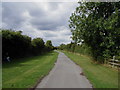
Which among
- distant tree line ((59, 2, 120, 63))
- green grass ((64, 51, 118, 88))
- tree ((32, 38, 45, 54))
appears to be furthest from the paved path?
tree ((32, 38, 45, 54))

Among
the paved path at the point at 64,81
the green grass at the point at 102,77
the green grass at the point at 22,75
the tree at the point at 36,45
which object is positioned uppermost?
the tree at the point at 36,45

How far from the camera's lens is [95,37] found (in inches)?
817

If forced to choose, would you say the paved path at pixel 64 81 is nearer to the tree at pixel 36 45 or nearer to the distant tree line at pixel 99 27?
the distant tree line at pixel 99 27

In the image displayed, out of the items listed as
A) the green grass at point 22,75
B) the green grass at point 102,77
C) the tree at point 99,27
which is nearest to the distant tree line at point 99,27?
the tree at point 99,27

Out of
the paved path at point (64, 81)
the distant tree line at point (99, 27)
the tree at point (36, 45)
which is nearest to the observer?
the paved path at point (64, 81)

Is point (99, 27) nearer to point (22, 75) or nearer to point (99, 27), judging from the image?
point (99, 27)

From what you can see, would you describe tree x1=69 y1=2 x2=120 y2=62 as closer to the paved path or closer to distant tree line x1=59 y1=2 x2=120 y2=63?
distant tree line x1=59 y1=2 x2=120 y2=63

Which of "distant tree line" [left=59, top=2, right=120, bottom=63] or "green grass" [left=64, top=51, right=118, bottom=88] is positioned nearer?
"green grass" [left=64, top=51, right=118, bottom=88]

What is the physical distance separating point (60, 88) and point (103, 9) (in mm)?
15425

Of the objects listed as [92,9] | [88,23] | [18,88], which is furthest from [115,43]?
[18,88]

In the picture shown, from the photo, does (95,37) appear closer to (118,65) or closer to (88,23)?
(88,23)

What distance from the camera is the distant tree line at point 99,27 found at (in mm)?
17469

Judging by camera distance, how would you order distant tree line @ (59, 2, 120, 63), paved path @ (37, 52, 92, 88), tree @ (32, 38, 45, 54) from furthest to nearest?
1. tree @ (32, 38, 45, 54)
2. distant tree line @ (59, 2, 120, 63)
3. paved path @ (37, 52, 92, 88)

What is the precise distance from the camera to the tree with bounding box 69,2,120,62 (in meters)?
17.5
